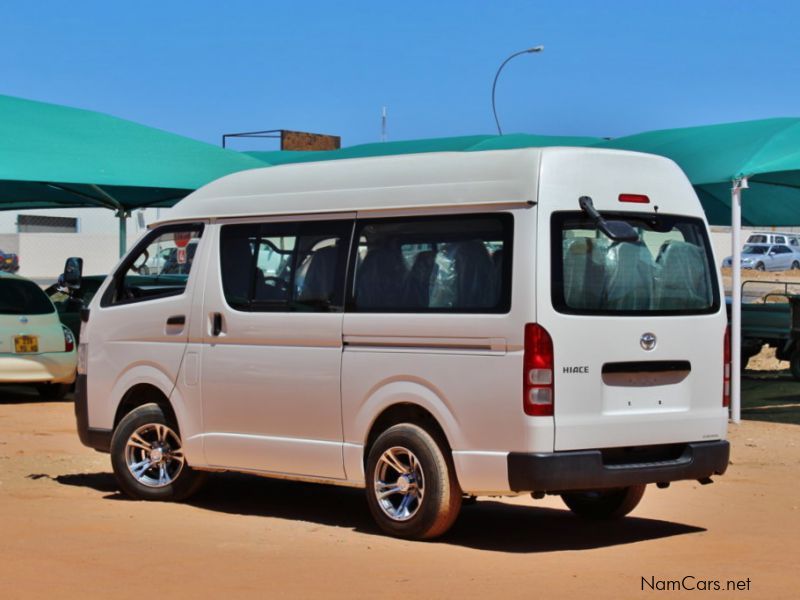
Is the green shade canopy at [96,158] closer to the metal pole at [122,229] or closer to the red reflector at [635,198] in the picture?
the metal pole at [122,229]

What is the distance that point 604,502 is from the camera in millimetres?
9578

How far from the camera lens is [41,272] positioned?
61.4 meters

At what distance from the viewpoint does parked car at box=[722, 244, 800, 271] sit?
198ft

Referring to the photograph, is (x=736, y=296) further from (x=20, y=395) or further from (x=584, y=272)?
(x=20, y=395)

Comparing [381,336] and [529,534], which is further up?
[381,336]

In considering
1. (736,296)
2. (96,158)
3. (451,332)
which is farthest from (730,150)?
(451,332)

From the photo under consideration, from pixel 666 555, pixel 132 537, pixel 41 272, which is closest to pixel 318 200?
pixel 132 537

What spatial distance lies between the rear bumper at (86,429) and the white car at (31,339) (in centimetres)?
665

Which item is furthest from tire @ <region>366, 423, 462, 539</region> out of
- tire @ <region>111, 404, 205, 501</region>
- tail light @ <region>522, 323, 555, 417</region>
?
tire @ <region>111, 404, 205, 501</region>

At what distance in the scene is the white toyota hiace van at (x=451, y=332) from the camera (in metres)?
7.96

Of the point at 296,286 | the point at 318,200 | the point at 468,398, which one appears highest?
the point at 318,200

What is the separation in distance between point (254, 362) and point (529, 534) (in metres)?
2.10

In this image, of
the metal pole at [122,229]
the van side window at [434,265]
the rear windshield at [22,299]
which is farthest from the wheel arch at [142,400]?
the metal pole at [122,229]

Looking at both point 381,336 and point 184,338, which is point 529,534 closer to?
point 381,336
